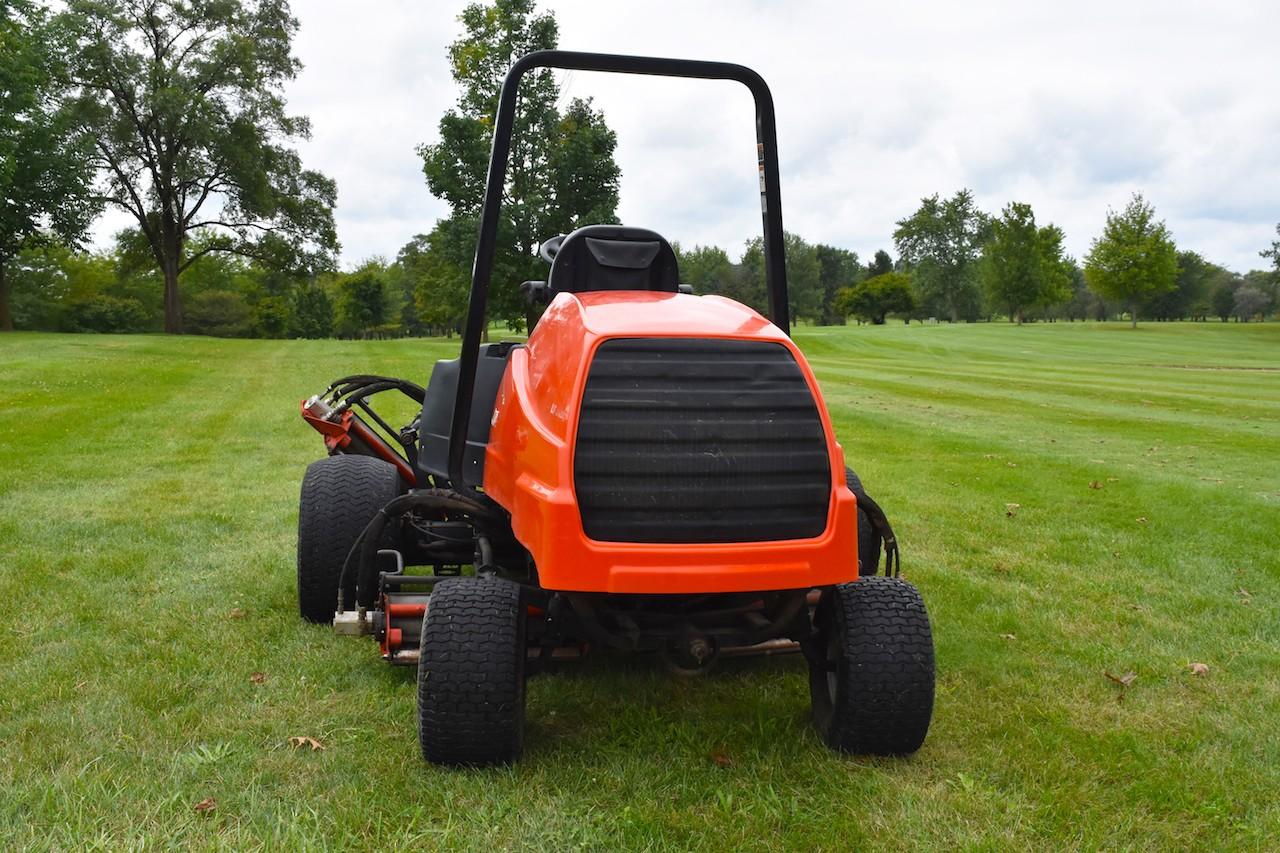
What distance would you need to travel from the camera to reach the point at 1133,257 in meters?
52.2

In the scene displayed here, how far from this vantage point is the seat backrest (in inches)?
155

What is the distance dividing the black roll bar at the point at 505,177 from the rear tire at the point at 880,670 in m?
0.95

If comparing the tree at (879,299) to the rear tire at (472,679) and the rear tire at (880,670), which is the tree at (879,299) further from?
the rear tire at (472,679)

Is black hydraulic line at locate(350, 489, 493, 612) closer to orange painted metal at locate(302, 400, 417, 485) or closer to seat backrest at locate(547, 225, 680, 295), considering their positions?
seat backrest at locate(547, 225, 680, 295)

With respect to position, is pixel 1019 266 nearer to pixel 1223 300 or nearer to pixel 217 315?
pixel 1223 300

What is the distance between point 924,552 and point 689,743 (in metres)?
3.19

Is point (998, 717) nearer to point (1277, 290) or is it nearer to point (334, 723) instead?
point (334, 723)

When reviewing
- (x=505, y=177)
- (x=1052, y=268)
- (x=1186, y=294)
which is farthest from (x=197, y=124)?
(x=1186, y=294)

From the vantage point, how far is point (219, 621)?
457cm

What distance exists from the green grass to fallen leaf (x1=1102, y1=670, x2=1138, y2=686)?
0.11 ft

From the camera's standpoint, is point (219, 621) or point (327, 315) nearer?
point (219, 621)

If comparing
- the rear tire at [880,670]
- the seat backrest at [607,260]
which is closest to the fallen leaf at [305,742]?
the rear tire at [880,670]

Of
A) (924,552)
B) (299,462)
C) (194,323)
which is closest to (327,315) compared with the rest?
(194,323)

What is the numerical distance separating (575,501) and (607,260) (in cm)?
141
